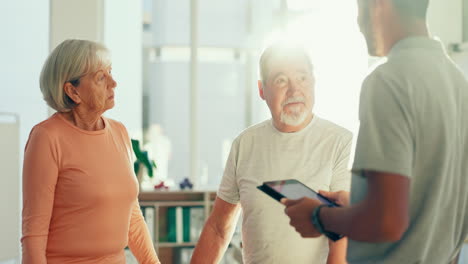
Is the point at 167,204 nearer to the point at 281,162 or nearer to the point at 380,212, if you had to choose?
the point at 281,162

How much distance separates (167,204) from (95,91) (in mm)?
2902

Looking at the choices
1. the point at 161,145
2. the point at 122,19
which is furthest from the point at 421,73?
the point at 161,145

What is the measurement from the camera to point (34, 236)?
1.54 m

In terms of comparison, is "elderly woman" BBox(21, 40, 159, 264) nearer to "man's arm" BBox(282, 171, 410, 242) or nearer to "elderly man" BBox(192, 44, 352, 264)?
"elderly man" BBox(192, 44, 352, 264)

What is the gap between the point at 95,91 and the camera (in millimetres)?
1725

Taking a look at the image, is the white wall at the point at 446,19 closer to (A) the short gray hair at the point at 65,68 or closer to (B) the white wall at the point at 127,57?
(B) the white wall at the point at 127,57

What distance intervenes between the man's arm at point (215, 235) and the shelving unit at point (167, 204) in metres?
2.73

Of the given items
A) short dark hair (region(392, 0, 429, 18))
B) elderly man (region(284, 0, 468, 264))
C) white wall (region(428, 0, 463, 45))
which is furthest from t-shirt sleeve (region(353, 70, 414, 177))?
white wall (region(428, 0, 463, 45))

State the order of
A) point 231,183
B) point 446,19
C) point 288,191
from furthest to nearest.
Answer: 1. point 446,19
2. point 231,183
3. point 288,191

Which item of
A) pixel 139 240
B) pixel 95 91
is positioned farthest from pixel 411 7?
pixel 139 240

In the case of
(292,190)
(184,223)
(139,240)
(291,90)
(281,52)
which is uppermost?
(281,52)

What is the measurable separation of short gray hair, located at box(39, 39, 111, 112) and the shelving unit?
9.41ft

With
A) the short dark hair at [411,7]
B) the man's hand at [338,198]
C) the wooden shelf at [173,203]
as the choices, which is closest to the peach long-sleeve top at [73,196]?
the man's hand at [338,198]

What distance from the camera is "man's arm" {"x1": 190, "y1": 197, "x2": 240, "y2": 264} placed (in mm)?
1796
